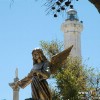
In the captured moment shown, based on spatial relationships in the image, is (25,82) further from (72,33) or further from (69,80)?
(72,33)

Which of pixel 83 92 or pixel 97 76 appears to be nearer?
pixel 83 92

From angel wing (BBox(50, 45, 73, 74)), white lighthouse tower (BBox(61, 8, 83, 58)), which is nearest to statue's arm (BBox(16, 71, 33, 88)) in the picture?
angel wing (BBox(50, 45, 73, 74))

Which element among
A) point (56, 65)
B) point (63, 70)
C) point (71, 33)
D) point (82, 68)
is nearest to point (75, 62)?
point (82, 68)

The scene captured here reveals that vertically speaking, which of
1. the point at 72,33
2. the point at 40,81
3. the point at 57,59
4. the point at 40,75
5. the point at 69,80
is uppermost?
the point at 72,33

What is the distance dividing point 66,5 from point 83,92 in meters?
18.6

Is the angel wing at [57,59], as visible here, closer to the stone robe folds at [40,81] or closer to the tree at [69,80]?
the stone robe folds at [40,81]

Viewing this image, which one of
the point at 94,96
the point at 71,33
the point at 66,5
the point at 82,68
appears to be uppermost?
the point at 71,33

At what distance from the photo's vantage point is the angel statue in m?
9.48

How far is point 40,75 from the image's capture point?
9.58m

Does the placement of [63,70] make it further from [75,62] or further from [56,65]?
[56,65]

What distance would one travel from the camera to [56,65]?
9.90 m

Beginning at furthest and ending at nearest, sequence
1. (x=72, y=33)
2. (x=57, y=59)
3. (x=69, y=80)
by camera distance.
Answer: (x=72, y=33), (x=69, y=80), (x=57, y=59)

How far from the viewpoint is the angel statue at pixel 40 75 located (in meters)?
9.48

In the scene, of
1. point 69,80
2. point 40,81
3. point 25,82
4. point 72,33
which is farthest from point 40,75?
point 72,33
